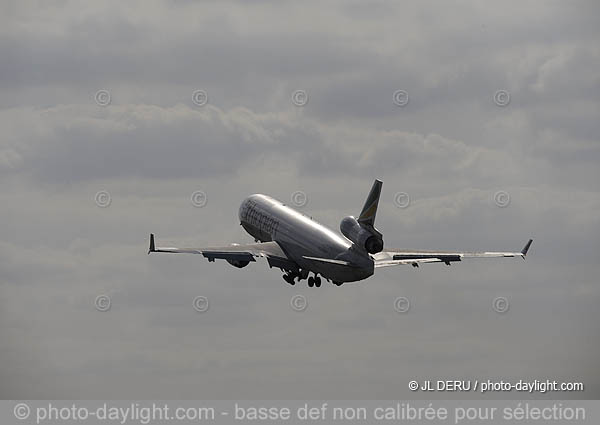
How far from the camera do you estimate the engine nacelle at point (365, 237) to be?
144 m

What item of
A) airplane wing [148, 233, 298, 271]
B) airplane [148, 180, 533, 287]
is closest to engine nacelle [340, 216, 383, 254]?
airplane [148, 180, 533, 287]

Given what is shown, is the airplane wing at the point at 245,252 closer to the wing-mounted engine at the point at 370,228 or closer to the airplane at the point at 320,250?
the airplane at the point at 320,250

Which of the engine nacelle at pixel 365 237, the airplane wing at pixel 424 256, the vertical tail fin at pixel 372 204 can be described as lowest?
the airplane wing at pixel 424 256

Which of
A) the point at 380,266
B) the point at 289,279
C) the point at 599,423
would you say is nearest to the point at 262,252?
the point at 289,279

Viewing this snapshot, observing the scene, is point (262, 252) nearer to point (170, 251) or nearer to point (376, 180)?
point (170, 251)

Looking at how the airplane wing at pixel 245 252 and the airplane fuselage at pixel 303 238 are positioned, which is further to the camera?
the airplane wing at pixel 245 252

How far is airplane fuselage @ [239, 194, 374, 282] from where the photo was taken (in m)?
149

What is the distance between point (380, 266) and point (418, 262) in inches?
190

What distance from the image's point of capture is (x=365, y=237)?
144m

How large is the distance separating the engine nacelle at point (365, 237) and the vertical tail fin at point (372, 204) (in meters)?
0.73

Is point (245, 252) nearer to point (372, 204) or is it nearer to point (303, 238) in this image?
point (303, 238)

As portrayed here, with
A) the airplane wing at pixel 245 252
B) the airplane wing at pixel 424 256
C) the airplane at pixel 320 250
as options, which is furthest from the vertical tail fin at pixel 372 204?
the airplane wing at pixel 245 252

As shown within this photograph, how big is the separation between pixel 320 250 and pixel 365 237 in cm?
1265

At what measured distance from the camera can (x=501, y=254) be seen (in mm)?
158625
